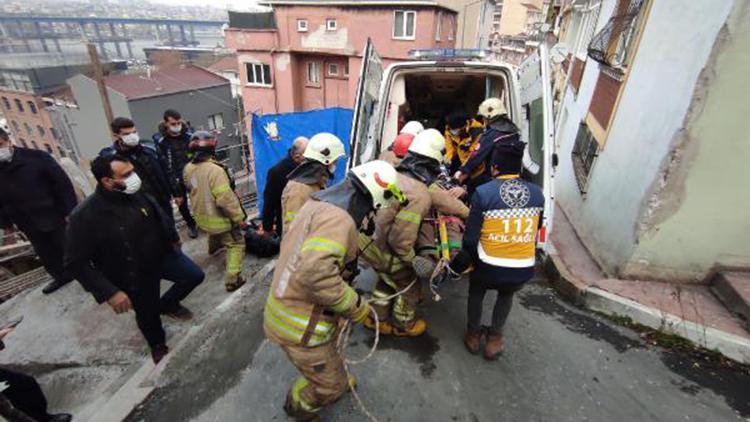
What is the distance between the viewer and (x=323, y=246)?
6.37 ft

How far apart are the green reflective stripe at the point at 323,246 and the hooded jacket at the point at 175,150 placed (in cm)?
379

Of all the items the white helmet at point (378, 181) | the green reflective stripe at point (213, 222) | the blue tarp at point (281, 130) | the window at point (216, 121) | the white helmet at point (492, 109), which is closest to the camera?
the white helmet at point (378, 181)

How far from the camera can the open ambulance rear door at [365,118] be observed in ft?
14.1

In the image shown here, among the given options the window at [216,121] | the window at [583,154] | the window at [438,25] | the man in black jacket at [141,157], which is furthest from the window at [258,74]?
the window at [583,154]

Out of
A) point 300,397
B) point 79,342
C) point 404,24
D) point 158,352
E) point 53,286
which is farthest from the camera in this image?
point 404,24

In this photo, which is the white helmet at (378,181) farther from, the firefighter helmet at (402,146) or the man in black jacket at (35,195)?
the man in black jacket at (35,195)

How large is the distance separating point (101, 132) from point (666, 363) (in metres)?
33.2

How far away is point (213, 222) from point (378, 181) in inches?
102

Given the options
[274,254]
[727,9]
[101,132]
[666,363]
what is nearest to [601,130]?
[727,9]

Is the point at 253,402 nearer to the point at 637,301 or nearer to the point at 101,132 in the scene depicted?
the point at 637,301

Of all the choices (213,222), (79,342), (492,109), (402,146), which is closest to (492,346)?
(402,146)

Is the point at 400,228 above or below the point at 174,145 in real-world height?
above

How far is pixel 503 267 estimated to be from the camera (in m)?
2.67

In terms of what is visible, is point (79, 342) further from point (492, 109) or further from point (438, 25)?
point (438, 25)
